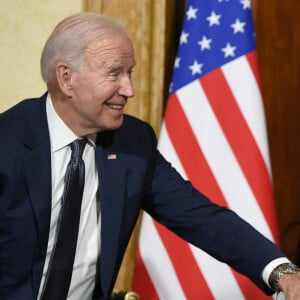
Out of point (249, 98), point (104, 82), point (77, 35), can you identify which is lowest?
point (249, 98)

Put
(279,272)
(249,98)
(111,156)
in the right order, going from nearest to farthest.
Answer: (279,272)
(111,156)
(249,98)

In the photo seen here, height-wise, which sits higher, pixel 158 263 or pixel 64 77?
pixel 64 77

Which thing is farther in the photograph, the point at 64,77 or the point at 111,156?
the point at 111,156

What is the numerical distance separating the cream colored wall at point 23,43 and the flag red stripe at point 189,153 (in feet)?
1.85

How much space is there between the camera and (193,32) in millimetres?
2799

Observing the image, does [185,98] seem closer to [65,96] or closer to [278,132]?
[278,132]

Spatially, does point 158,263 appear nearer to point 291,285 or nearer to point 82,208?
point 82,208

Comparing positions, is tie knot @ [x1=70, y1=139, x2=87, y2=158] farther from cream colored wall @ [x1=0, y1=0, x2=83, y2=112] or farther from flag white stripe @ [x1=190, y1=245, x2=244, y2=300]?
cream colored wall @ [x1=0, y1=0, x2=83, y2=112]

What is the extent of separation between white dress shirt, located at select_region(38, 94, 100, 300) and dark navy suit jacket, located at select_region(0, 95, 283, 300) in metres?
0.03

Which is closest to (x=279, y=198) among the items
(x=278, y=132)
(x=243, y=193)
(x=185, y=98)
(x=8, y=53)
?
(x=278, y=132)

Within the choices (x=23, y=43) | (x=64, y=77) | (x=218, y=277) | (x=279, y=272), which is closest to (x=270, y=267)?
(x=279, y=272)

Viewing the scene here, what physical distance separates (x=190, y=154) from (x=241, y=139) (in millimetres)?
187

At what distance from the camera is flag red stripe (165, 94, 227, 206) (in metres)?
2.79

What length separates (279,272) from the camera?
1869mm
